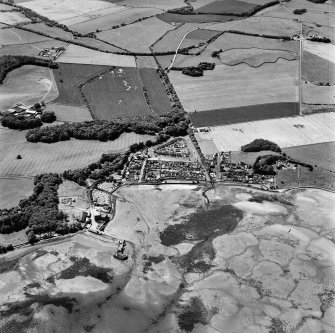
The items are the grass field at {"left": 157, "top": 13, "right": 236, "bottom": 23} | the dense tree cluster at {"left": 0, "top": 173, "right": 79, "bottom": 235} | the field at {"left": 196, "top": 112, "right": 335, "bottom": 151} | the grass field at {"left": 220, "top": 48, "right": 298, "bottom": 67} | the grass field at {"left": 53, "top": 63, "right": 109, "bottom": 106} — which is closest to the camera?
the dense tree cluster at {"left": 0, "top": 173, "right": 79, "bottom": 235}

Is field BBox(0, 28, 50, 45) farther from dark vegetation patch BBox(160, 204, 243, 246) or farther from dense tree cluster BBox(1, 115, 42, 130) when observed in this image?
dark vegetation patch BBox(160, 204, 243, 246)

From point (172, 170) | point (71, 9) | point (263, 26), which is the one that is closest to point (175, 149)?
point (172, 170)

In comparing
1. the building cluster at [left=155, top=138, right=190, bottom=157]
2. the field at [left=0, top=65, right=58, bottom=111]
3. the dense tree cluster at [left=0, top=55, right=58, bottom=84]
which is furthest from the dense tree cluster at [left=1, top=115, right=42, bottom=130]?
the building cluster at [left=155, top=138, right=190, bottom=157]

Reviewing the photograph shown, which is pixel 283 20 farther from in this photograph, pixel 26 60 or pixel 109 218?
pixel 109 218

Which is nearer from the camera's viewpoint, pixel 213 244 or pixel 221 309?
pixel 221 309

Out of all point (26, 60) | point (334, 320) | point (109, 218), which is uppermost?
point (26, 60)

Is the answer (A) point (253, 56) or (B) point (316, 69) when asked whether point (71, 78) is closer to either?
(A) point (253, 56)

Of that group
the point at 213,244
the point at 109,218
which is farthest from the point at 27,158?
the point at 213,244
